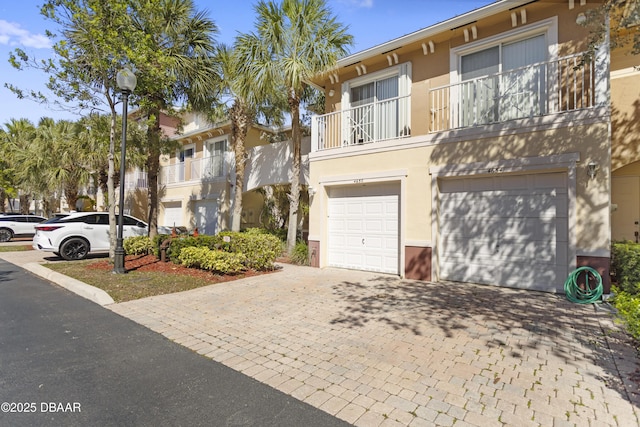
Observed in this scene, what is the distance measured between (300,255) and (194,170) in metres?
10.5

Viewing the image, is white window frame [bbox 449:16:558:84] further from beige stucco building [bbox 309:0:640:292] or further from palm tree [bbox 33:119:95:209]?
palm tree [bbox 33:119:95:209]

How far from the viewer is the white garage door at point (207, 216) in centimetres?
1753

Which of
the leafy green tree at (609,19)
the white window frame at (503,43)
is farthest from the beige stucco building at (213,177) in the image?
the leafy green tree at (609,19)

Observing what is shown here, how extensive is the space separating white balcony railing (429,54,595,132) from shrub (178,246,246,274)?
611 centimetres

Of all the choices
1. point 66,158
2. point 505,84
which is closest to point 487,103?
point 505,84

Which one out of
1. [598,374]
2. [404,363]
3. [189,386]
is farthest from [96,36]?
[598,374]

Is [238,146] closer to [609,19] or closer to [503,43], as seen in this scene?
[503,43]

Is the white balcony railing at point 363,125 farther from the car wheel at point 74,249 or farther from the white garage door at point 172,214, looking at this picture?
the white garage door at point 172,214

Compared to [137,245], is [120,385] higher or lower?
lower

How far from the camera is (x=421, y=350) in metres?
4.20

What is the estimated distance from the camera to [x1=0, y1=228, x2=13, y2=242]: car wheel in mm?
19641

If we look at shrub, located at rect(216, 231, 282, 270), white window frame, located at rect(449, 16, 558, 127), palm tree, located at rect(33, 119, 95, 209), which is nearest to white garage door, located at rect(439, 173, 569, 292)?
white window frame, located at rect(449, 16, 558, 127)

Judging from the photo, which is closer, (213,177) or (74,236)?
(74,236)

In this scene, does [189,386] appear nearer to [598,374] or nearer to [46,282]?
[598,374]
